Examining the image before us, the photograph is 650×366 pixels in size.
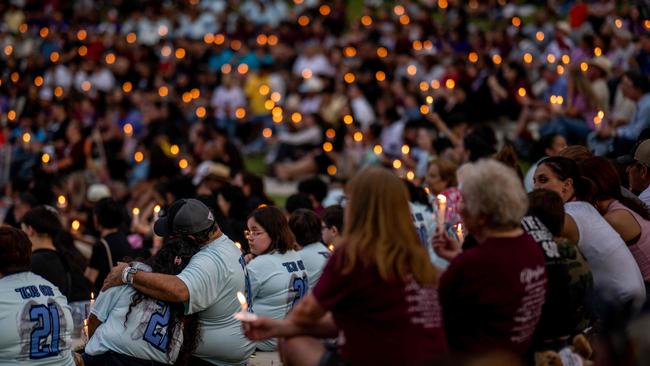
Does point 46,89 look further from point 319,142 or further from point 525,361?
point 525,361

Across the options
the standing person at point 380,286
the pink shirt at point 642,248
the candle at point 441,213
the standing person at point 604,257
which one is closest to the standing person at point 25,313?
the standing person at point 380,286

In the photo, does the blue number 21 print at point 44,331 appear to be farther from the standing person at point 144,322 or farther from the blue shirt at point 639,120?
the blue shirt at point 639,120

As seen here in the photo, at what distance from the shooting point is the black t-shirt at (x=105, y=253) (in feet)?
30.9

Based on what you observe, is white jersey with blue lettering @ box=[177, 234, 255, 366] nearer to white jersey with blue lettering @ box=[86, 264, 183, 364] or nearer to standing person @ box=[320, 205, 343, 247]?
white jersey with blue lettering @ box=[86, 264, 183, 364]

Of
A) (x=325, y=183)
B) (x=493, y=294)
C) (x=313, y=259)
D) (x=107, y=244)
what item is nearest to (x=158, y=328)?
(x=313, y=259)

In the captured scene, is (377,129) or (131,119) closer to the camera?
(377,129)

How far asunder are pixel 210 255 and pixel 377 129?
999 centimetres

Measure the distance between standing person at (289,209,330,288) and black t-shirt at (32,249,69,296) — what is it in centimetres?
194

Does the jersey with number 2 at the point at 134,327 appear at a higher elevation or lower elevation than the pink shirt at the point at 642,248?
lower

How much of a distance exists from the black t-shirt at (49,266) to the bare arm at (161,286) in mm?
2221

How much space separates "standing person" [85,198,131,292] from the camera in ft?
30.9

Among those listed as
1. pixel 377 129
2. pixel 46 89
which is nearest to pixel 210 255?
pixel 377 129

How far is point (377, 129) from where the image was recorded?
55.0ft

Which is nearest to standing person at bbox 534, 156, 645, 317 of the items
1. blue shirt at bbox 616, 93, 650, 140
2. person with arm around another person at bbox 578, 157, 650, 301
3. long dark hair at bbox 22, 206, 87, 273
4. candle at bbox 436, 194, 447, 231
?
person with arm around another person at bbox 578, 157, 650, 301
